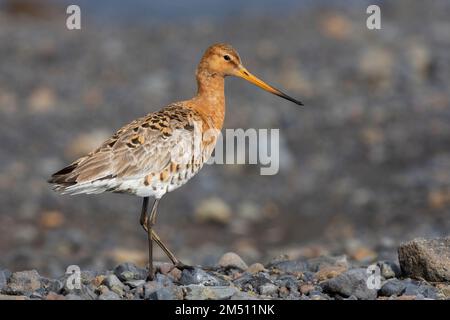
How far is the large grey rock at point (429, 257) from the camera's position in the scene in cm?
856

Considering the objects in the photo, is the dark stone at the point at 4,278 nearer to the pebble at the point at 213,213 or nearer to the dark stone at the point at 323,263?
the dark stone at the point at 323,263

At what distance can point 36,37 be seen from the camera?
26.7 meters

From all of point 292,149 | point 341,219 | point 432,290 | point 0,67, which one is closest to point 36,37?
point 0,67

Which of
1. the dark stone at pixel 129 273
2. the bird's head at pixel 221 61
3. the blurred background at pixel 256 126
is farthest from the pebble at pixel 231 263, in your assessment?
the blurred background at pixel 256 126

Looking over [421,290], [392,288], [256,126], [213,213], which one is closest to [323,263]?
[392,288]

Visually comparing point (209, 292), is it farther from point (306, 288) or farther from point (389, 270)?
point (389, 270)

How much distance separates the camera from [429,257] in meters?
8.59

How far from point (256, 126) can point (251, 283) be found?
35.3ft

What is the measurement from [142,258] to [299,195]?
4.70 m

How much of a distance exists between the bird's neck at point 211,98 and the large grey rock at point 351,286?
7.77 ft
